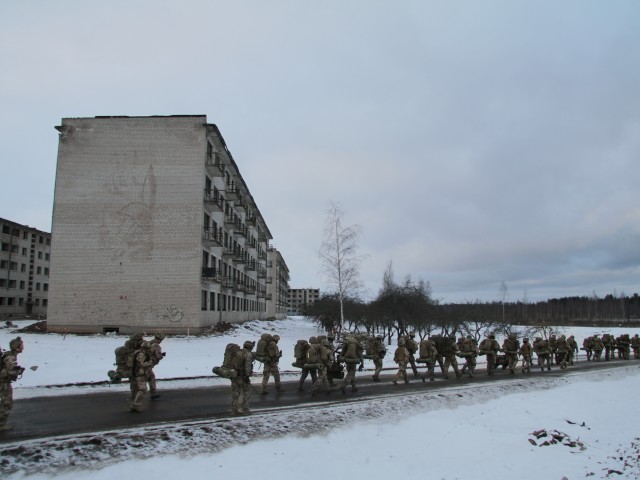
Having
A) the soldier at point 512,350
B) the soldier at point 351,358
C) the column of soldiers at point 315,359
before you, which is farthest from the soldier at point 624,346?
the soldier at point 351,358

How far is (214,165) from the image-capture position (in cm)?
3450

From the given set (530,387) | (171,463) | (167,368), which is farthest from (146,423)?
(530,387)

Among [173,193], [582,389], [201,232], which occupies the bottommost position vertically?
A: [582,389]

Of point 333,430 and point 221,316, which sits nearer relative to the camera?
point 333,430

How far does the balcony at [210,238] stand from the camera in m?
33.1

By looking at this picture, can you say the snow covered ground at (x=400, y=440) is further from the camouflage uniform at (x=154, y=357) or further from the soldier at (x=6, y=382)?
the camouflage uniform at (x=154, y=357)

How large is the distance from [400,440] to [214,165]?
92.5 ft

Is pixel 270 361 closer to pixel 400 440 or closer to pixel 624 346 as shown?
pixel 400 440

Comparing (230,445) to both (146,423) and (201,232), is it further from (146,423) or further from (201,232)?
(201,232)

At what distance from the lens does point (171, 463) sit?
24.4ft

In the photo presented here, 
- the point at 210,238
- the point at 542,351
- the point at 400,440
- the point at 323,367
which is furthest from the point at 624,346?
the point at 210,238

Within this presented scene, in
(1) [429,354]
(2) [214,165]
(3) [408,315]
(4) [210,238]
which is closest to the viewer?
(1) [429,354]

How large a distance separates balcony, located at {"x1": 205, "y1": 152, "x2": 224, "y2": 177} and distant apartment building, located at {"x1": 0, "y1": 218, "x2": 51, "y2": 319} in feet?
131

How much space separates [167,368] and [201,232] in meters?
15.5
